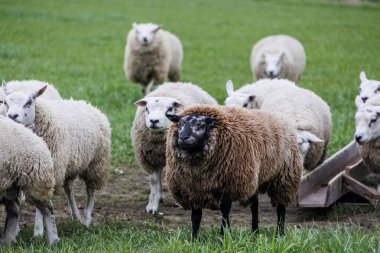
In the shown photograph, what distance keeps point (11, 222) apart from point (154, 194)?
2.32 metres

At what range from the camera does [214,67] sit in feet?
63.6

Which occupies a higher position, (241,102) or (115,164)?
(241,102)

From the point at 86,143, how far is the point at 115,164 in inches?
112

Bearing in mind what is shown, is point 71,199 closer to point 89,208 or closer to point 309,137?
point 89,208

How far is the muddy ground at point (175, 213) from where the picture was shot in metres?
7.76

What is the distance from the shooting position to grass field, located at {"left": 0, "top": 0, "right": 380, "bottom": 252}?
5.81 m

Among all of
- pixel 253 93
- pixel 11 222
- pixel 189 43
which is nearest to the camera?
pixel 11 222

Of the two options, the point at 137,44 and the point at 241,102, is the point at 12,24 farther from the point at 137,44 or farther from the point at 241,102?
the point at 241,102

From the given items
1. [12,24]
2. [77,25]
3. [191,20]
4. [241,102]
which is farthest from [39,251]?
[191,20]

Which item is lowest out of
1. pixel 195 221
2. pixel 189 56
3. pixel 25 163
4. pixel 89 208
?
pixel 89 208

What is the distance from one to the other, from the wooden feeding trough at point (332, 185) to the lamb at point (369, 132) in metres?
0.28

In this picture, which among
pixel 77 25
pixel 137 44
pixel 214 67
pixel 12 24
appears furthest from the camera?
pixel 77 25

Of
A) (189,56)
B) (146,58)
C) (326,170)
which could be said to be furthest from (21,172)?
(189,56)

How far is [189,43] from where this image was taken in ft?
77.2
